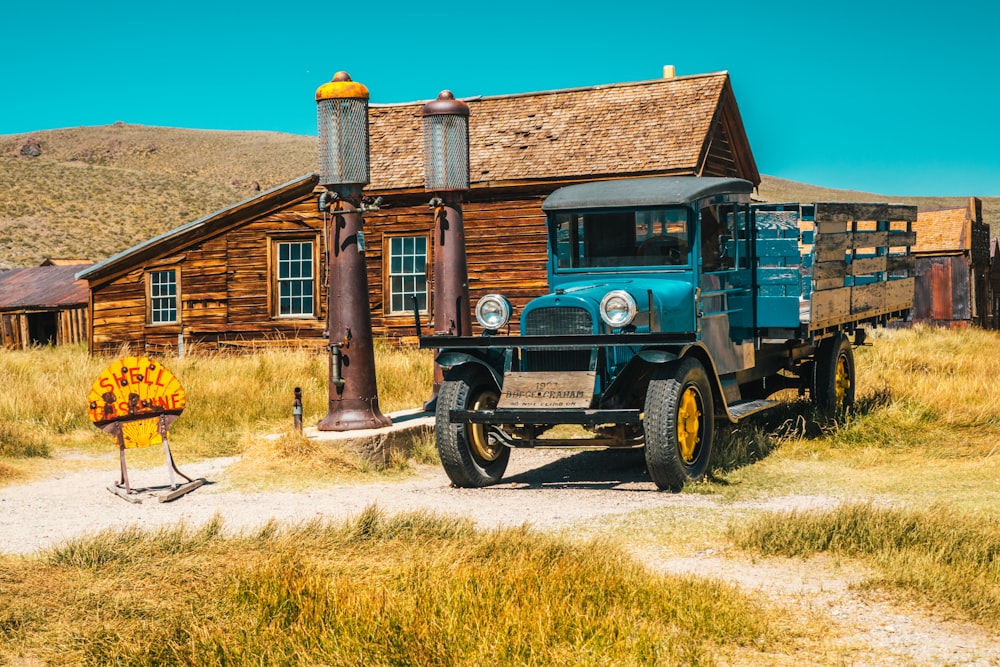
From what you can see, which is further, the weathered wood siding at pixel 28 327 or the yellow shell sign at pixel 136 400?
the weathered wood siding at pixel 28 327

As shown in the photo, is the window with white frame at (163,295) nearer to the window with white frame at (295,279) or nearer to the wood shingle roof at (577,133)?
the window with white frame at (295,279)

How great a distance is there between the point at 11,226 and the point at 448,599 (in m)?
56.5

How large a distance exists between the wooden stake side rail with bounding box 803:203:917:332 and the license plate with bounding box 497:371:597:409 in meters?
3.02

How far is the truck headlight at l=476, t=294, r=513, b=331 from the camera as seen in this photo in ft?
29.6

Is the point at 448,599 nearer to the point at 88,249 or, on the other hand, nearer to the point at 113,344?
the point at 113,344

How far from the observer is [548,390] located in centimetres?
859

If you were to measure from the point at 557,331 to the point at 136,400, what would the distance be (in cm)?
324

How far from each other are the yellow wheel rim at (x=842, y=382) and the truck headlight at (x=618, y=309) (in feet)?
15.3

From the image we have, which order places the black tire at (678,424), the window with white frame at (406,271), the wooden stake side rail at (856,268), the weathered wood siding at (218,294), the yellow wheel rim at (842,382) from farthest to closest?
the weathered wood siding at (218,294), the window with white frame at (406,271), the yellow wheel rim at (842,382), the wooden stake side rail at (856,268), the black tire at (678,424)

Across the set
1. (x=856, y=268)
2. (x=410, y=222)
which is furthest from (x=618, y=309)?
(x=410, y=222)

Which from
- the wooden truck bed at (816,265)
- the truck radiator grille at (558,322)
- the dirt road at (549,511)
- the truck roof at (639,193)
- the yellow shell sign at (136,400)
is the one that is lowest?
the dirt road at (549,511)

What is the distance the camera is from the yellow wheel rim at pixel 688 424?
28.5 ft

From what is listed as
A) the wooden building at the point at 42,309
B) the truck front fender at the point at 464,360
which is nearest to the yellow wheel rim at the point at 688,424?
the truck front fender at the point at 464,360

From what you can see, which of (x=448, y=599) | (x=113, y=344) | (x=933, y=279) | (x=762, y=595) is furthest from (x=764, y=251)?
(x=933, y=279)
